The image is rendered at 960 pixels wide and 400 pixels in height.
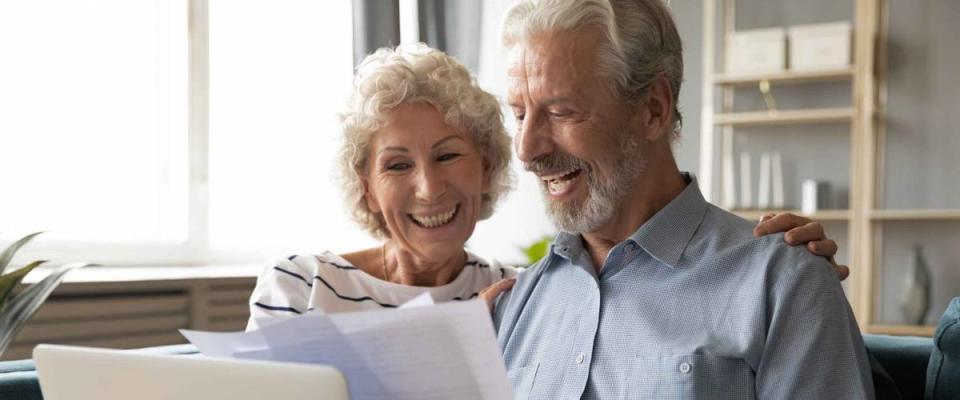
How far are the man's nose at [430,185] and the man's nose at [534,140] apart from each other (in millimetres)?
408

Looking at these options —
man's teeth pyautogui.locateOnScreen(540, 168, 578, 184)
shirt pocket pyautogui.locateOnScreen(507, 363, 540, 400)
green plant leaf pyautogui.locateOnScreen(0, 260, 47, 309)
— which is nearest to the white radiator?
green plant leaf pyautogui.locateOnScreen(0, 260, 47, 309)

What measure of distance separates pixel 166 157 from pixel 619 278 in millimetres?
2812

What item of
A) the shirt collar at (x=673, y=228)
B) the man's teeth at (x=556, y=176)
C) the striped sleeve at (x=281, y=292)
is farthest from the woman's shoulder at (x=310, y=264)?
the shirt collar at (x=673, y=228)

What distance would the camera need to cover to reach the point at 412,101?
2035mm

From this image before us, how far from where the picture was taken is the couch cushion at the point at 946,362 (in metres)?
1.44

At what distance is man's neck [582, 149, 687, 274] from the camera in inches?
64.1

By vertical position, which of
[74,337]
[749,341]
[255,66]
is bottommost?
[74,337]

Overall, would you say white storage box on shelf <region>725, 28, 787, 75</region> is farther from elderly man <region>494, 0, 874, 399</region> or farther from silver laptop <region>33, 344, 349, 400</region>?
silver laptop <region>33, 344, 349, 400</region>

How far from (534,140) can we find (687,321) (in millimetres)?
352

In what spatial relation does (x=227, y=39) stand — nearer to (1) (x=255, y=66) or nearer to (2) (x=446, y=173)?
(1) (x=255, y=66)

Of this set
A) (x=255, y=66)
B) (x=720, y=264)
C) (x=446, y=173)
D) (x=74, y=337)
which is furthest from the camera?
(x=255, y=66)

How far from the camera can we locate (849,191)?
4984 millimetres

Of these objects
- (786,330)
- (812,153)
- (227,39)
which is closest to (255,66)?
(227,39)

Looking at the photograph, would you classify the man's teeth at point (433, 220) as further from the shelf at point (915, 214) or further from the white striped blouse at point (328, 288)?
the shelf at point (915, 214)
